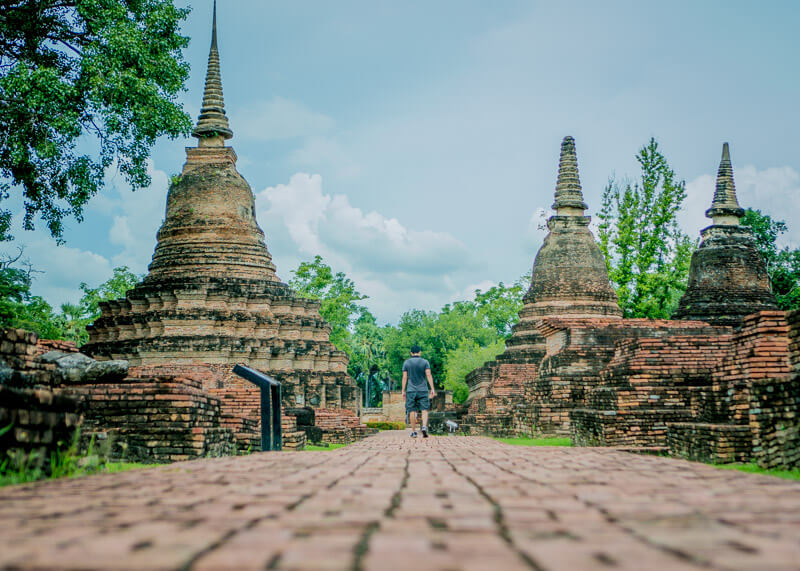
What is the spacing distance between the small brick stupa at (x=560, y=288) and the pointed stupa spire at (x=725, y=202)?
11.3 feet

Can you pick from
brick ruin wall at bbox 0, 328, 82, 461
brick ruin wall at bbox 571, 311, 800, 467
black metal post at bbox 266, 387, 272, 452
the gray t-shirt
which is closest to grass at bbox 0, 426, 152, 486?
brick ruin wall at bbox 0, 328, 82, 461

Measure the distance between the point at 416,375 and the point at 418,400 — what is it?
18.4 inches

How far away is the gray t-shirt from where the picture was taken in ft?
39.0

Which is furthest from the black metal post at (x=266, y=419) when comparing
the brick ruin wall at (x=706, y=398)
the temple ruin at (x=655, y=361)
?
the brick ruin wall at (x=706, y=398)

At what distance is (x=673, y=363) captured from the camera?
10695 mm

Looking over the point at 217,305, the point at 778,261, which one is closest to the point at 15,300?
the point at 217,305

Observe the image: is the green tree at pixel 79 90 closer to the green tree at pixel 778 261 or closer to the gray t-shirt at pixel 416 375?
the gray t-shirt at pixel 416 375

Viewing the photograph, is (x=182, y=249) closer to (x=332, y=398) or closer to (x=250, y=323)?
(x=250, y=323)

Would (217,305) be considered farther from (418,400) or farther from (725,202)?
(725,202)

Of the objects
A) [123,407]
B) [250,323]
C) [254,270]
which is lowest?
[123,407]

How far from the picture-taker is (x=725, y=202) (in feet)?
74.0

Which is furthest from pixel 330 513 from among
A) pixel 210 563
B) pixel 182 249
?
pixel 182 249

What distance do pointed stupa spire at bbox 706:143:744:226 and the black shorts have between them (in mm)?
14018

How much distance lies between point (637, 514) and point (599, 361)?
13.5 meters
